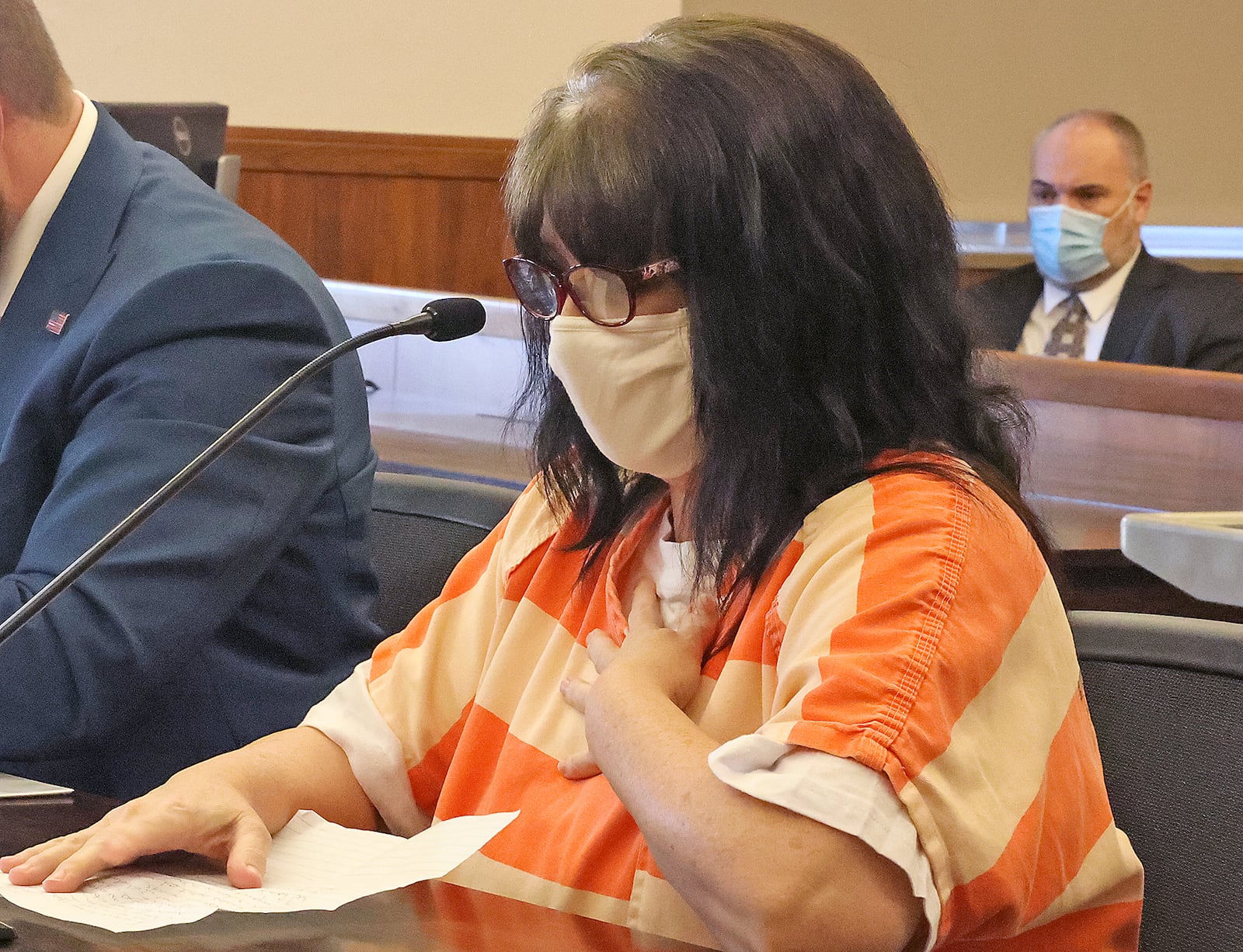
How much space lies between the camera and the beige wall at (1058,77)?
541cm

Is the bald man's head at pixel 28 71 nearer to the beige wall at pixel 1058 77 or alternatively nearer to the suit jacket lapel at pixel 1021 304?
the suit jacket lapel at pixel 1021 304

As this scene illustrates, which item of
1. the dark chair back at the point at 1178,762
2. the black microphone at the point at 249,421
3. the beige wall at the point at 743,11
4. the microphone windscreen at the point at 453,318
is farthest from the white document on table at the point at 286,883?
the beige wall at the point at 743,11

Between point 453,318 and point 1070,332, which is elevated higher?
point 453,318

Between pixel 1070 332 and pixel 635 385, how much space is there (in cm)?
327

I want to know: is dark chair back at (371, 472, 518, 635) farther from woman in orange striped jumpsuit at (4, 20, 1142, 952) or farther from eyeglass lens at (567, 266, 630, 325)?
eyeglass lens at (567, 266, 630, 325)

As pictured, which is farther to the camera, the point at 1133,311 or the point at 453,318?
the point at 1133,311

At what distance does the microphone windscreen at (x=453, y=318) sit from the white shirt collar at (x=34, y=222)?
0.67 meters

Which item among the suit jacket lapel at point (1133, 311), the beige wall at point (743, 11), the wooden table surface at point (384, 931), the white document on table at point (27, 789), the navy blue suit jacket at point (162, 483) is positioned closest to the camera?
the wooden table surface at point (384, 931)

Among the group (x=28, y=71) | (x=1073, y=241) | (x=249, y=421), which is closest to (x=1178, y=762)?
(x=249, y=421)

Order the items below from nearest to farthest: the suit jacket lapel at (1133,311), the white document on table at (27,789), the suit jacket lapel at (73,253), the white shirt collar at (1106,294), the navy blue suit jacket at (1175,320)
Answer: the white document on table at (27,789) → the suit jacket lapel at (73,253) → the navy blue suit jacket at (1175,320) → the suit jacket lapel at (1133,311) → the white shirt collar at (1106,294)

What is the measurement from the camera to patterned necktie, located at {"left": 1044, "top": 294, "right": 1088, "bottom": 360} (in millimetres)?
4055

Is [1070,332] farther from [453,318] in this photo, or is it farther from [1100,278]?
[453,318]

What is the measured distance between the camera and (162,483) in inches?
53.7

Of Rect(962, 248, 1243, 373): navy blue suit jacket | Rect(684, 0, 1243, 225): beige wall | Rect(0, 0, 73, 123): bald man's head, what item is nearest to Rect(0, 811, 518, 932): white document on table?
Rect(0, 0, 73, 123): bald man's head
